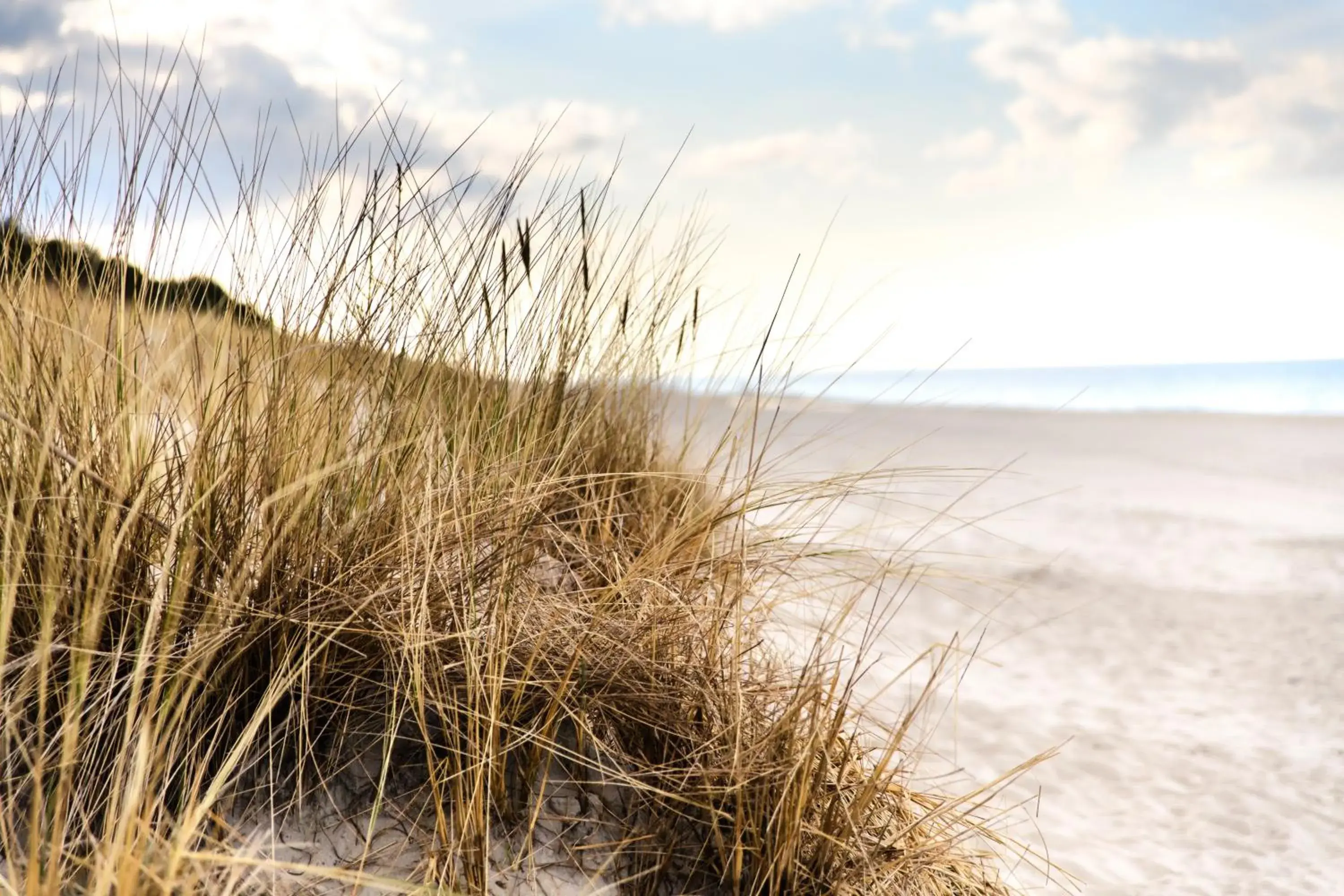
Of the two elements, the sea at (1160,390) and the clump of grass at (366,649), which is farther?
the sea at (1160,390)

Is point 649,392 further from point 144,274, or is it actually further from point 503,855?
point 503,855

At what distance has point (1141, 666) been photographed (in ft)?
9.37

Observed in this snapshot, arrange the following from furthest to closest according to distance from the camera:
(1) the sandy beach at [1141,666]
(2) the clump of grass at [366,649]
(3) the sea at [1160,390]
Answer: (3) the sea at [1160,390] → (1) the sandy beach at [1141,666] → (2) the clump of grass at [366,649]

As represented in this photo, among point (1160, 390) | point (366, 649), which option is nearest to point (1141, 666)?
point (366, 649)

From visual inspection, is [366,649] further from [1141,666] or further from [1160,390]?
[1160,390]

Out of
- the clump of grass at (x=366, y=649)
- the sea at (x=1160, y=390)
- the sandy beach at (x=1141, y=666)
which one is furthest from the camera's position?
the sea at (x=1160, y=390)

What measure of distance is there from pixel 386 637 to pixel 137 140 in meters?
1.09

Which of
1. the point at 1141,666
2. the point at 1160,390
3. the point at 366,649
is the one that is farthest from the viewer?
the point at 1160,390

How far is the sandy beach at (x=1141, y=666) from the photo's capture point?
1.90m

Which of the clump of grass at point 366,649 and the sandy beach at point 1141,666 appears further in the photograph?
the sandy beach at point 1141,666

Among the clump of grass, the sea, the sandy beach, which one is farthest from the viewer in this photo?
the sea

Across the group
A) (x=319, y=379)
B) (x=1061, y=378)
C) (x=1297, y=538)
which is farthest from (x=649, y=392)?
(x=1061, y=378)

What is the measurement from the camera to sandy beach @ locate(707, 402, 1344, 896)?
1902 millimetres

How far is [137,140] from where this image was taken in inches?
67.2
